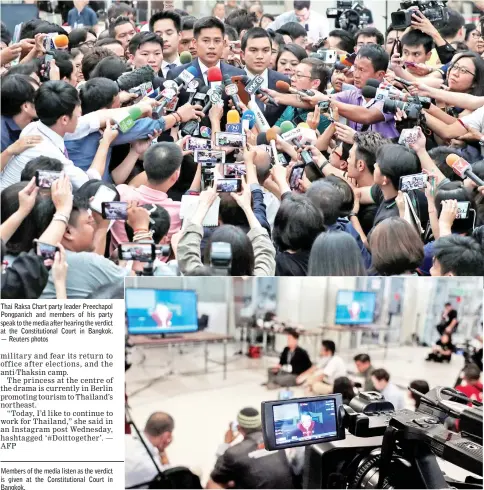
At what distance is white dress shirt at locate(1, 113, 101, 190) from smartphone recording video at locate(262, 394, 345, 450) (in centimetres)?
83

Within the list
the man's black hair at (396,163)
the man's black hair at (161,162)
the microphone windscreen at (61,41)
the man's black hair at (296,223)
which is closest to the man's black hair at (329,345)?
the man's black hair at (296,223)

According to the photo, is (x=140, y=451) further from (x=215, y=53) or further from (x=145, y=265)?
(x=215, y=53)

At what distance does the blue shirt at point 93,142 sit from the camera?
233 cm

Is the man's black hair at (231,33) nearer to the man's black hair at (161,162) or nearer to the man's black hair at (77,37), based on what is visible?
the man's black hair at (77,37)

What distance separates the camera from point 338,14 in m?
3.62

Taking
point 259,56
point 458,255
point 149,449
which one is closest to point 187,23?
point 259,56

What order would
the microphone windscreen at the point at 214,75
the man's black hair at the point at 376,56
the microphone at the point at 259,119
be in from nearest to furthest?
the microphone at the point at 259,119 < the microphone windscreen at the point at 214,75 < the man's black hair at the point at 376,56

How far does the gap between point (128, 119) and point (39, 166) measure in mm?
308

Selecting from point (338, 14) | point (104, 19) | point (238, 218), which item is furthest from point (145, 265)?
point (104, 19)

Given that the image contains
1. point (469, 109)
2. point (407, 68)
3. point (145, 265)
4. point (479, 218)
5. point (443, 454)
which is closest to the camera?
point (443, 454)

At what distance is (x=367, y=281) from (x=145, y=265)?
0.68 meters

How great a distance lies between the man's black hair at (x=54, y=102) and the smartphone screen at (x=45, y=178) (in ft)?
0.55

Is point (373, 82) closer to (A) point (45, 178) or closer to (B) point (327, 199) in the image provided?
(B) point (327, 199)

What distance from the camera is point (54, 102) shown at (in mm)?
2289
